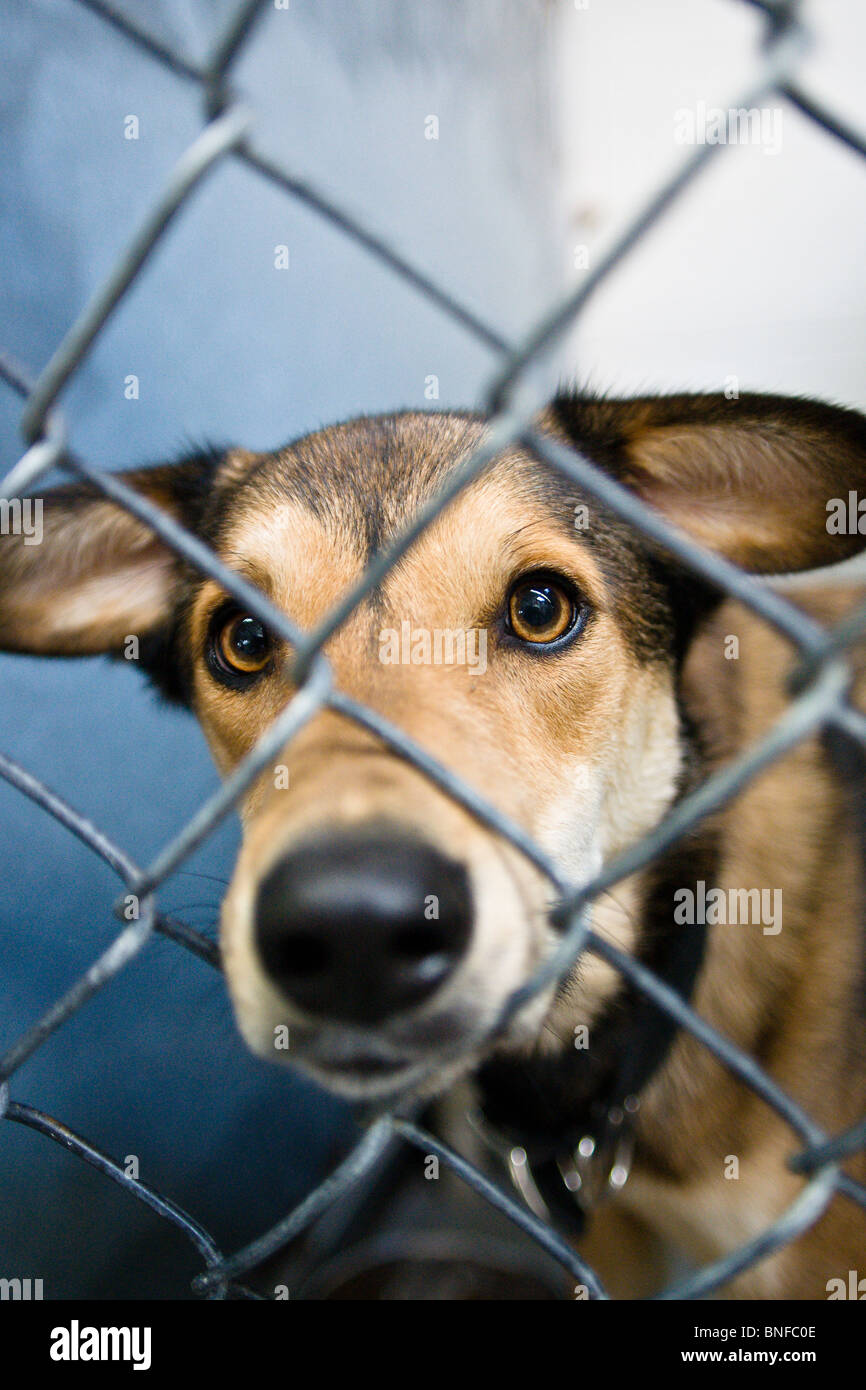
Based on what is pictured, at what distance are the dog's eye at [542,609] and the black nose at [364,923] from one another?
0.71m

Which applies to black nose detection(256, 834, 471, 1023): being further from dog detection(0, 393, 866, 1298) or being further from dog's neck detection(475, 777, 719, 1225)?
dog's neck detection(475, 777, 719, 1225)

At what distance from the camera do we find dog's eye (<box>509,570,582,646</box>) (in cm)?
144

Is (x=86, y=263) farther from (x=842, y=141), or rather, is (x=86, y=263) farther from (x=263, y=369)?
(x=842, y=141)

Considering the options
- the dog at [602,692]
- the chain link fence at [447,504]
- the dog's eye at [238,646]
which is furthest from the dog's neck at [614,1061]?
the dog's eye at [238,646]

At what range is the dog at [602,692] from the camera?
1367 millimetres


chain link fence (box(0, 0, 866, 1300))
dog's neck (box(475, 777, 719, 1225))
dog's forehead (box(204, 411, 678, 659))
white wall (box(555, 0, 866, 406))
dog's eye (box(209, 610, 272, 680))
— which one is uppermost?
white wall (box(555, 0, 866, 406))

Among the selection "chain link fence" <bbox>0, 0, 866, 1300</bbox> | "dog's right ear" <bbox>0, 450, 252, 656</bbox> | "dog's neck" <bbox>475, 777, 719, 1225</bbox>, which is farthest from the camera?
"dog's neck" <bbox>475, 777, 719, 1225</bbox>

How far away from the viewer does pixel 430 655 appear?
1312 mm

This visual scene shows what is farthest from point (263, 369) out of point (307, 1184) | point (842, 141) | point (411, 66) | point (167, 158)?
point (307, 1184)

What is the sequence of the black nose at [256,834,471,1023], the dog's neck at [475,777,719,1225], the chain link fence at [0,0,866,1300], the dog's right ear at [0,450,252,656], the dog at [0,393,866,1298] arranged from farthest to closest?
the dog's neck at [475,777,719,1225] → the dog's right ear at [0,450,252,656] → the dog at [0,393,866,1298] → the black nose at [256,834,471,1023] → the chain link fence at [0,0,866,1300]

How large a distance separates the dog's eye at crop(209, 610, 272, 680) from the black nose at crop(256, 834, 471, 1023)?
78 centimetres

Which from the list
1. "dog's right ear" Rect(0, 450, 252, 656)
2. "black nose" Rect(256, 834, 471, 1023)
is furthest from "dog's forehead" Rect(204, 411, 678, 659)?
"black nose" Rect(256, 834, 471, 1023)

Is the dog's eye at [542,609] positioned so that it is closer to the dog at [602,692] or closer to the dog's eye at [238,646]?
the dog at [602,692]
